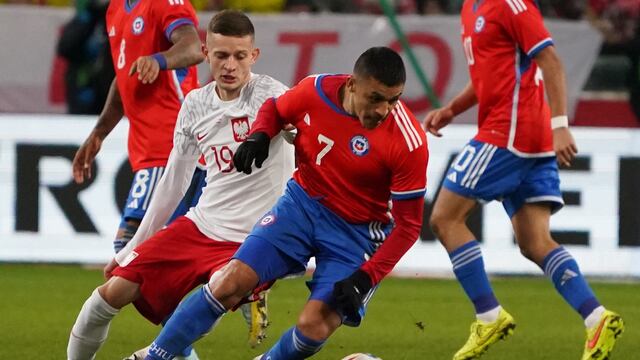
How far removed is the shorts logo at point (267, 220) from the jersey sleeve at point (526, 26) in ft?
5.82

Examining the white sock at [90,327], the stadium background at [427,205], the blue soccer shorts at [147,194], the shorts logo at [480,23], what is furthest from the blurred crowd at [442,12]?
the white sock at [90,327]

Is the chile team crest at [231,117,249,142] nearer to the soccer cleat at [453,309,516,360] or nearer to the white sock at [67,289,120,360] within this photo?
the white sock at [67,289,120,360]

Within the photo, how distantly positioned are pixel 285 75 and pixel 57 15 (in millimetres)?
2153

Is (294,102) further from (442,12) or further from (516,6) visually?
(442,12)

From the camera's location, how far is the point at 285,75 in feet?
43.1

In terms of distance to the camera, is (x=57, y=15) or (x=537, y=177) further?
(x=57, y=15)

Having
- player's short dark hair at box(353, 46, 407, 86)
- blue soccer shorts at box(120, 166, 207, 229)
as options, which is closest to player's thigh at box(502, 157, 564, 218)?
blue soccer shorts at box(120, 166, 207, 229)

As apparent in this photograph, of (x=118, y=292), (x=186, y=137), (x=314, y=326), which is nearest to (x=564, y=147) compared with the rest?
(x=314, y=326)

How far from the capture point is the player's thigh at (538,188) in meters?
7.44

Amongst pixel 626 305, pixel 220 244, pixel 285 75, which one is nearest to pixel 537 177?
pixel 220 244

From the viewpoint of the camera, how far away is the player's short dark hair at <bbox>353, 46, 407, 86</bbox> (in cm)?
575

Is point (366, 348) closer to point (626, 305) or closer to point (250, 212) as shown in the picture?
point (250, 212)

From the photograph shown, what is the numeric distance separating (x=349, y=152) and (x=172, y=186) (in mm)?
987

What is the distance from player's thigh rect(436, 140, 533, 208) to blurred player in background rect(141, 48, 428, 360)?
129 cm
